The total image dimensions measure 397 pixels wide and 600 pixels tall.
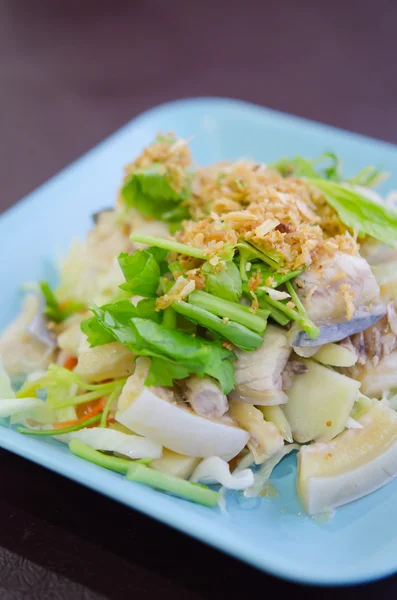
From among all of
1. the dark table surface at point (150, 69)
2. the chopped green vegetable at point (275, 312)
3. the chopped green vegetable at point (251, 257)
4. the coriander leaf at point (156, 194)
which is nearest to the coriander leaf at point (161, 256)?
the chopped green vegetable at point (251, 257)

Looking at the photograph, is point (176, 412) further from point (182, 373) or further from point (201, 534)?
point (201, 534)

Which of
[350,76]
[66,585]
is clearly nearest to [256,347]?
[66,585]

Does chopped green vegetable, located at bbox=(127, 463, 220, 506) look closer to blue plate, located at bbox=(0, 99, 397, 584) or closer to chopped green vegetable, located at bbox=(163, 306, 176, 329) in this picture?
blue plate, located at bbox=(0, 99, 397, 584)

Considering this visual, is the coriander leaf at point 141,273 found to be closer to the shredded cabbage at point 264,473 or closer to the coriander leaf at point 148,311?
the coriander leaf at point 148,311

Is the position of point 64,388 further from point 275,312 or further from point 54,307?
point 275,312

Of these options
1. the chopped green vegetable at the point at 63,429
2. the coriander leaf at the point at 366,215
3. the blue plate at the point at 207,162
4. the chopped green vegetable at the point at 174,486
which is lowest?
the chopped green vegetable at the point at 63,429

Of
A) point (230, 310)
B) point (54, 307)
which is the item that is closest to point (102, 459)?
point (230, 310)
